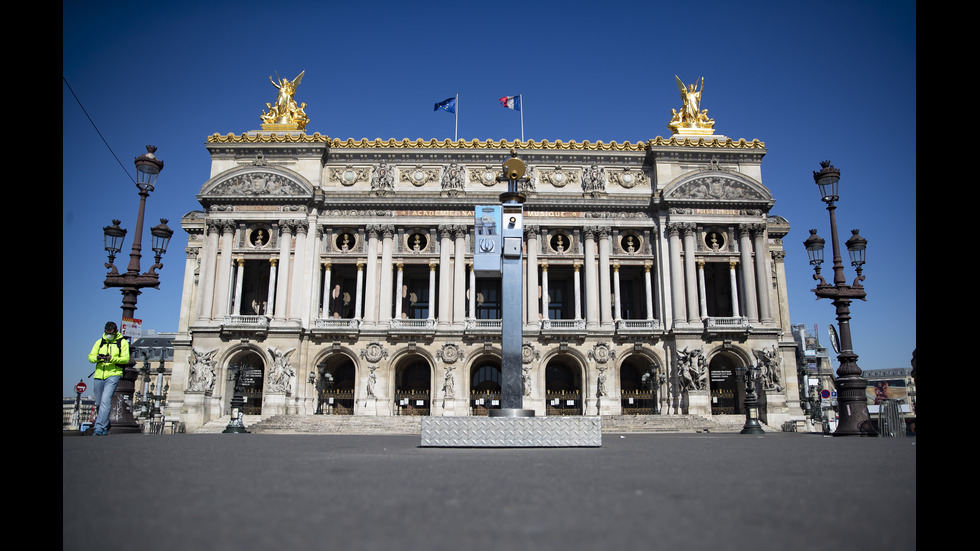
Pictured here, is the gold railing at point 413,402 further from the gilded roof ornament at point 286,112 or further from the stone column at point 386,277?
the gilded roof ornament at point 286,112

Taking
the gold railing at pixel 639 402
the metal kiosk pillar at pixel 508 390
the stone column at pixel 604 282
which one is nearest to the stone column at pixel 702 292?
the stone column at pixel 604 282

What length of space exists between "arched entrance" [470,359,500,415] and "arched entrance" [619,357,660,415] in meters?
8.26

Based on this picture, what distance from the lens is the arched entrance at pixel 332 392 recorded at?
4000cm

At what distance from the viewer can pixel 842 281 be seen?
69.8 feet

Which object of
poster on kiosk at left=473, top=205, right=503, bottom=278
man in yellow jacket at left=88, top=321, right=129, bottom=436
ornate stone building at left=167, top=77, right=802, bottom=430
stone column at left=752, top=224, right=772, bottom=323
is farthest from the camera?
stone column at left=752, top=224, right=772, bottom=323

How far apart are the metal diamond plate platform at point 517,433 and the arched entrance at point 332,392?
26.5 meters

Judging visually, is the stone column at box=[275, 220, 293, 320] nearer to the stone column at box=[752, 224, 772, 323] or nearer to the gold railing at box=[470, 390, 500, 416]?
the gold railing at box=[470, 390, 500, 416]

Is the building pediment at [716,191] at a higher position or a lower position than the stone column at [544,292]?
higher

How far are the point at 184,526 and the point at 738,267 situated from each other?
136 ft

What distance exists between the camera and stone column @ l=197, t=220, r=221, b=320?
40.1 metres

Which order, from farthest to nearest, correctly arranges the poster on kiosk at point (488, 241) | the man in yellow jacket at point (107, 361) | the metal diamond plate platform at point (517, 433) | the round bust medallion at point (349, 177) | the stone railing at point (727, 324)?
the round bust medallion at point (349, 177) → the stone railing at point (727, 324) → the poster on kiosk at point (488, 241) → the man in yellow jacket at point (107, 361) → the metal diamond plate platform at point (517, 433)

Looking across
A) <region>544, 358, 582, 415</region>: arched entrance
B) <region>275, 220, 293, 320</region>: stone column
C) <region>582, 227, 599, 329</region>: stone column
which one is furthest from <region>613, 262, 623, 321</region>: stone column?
<region>275, 220, 293, 320</region>: stone column

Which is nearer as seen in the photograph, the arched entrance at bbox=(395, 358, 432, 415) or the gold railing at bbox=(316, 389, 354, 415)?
the gold railing at bbox=(316, 389, 354, 415)
